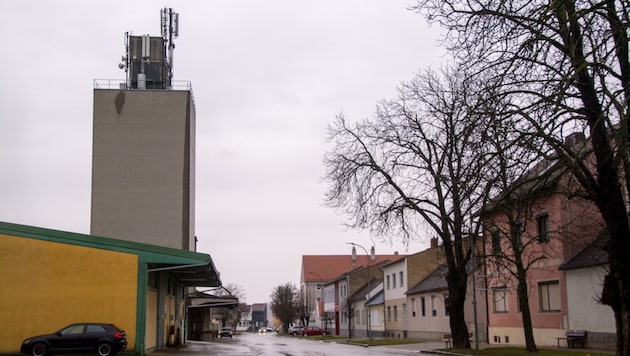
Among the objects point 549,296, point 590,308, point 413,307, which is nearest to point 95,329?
point 590,308

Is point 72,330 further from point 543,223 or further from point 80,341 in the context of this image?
point 543,223

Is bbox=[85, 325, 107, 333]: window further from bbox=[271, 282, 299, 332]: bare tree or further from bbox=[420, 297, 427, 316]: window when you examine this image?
bbox=[271, 282, 299, 332]: bare tree

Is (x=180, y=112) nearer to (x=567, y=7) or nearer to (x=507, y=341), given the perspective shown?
(x=507, y=341)

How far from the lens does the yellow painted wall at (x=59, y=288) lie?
2359 cm

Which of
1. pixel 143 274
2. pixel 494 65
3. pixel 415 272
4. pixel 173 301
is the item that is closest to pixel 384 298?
pixel 415 272

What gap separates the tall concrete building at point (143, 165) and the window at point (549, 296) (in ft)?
97.2

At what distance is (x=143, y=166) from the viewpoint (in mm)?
55094

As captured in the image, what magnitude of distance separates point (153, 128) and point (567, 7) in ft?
147

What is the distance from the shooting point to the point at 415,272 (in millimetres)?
59344

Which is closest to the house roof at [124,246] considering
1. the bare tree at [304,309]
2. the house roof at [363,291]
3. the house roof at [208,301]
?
the house roof at [208,301]

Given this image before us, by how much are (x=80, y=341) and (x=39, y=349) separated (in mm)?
1322

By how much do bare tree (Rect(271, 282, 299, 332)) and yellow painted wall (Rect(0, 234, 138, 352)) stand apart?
96308 mm

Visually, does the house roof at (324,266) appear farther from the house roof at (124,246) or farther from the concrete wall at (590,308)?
the house roof at (124,246)

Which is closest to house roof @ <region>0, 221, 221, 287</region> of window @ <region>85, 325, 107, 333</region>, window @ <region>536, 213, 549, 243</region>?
window @ <region>85, 325, 107, 333</region>
